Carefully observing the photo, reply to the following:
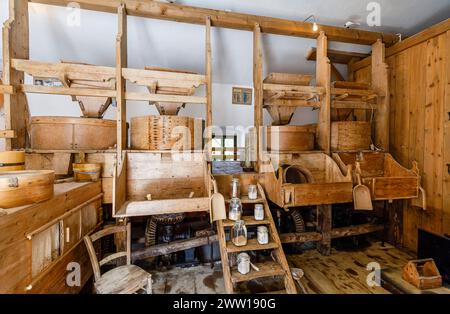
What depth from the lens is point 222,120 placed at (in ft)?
15.5

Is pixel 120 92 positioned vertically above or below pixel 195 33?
below

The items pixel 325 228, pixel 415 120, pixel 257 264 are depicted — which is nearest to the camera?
pixel 257 264

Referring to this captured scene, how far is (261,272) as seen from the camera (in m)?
2.06

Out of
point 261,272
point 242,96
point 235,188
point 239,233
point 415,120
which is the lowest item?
point 261,272

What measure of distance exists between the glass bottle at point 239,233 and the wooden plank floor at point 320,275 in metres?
0.64

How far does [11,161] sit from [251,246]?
2.27m

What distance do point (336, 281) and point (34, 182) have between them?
3099mm

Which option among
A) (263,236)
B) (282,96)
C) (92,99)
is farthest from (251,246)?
(92,99)

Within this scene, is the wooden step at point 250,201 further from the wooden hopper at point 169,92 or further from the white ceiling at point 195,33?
the white ceiling at point 195,33

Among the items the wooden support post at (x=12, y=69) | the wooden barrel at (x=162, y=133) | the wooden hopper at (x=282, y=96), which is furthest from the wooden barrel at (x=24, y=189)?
the wooden hopper at (x=282, y=96)

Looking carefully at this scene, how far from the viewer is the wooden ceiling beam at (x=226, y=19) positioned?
8.47 ft

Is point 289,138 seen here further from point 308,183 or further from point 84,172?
point 84,172
